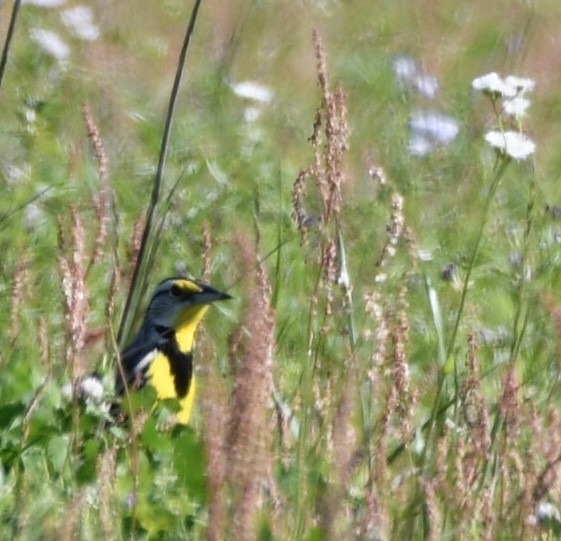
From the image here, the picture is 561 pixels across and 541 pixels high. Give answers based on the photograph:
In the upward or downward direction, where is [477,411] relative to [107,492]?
upward

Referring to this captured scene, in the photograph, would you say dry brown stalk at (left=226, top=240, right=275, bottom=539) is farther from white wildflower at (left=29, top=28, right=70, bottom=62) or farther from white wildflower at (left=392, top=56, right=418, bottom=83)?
white wildflower at (left=392, top=56, right=418, bottom=83)

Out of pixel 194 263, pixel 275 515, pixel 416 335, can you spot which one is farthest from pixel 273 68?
pixel 275 515

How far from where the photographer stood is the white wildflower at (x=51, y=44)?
24.0ft

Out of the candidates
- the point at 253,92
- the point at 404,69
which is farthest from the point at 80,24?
the point at 404,69

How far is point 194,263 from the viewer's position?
5711mm

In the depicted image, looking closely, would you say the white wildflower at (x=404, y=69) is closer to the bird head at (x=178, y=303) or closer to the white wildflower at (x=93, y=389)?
the bird head at (x=178, y=303)

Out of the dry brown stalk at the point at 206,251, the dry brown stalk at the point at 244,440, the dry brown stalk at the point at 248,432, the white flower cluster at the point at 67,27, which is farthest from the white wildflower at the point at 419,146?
the dry brown stalk at the point at 248,432

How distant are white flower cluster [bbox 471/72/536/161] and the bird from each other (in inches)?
32.4

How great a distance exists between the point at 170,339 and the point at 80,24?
9.84 feet

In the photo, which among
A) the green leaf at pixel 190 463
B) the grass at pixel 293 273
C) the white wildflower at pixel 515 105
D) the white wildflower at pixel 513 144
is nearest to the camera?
the grass at pixel 293 273

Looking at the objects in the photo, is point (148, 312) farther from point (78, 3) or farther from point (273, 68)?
point (78, 3)

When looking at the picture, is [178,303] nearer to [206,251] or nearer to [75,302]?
[206,251]

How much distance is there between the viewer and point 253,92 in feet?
23.8

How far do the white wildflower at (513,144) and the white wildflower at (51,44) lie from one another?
3.63 metres
